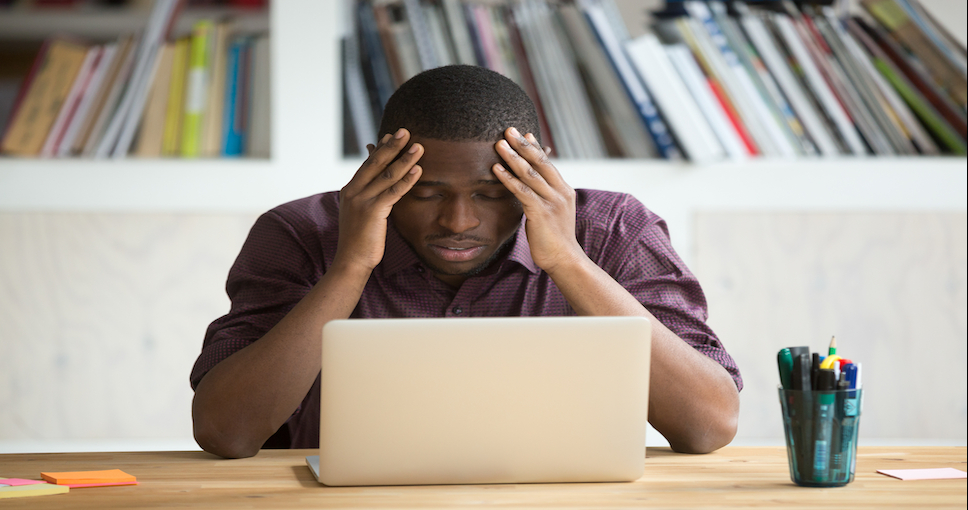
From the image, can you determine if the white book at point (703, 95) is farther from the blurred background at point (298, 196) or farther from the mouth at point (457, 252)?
the mouth at point (457, 252)

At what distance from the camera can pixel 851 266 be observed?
6.33 feet

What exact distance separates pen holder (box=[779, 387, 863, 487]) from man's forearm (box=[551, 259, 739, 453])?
0.26 metres

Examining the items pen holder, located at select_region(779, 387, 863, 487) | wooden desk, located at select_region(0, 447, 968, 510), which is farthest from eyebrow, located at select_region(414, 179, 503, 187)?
pen holder, located at select_region(779, 387, 863, 487)

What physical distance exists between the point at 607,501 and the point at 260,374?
1.92 feet

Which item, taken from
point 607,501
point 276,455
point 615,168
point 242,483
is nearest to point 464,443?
point 607,501

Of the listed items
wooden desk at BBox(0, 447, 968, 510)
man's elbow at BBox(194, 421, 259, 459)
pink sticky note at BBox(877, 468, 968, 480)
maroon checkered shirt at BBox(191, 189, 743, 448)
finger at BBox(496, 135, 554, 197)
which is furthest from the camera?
maroon checkered shirt at BBox(191, 189, 743, 448)

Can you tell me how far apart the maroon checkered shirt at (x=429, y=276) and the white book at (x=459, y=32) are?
0.65 metres

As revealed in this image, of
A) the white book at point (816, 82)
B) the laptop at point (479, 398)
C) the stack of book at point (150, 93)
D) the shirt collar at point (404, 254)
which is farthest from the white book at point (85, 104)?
the white book at point (816, 82)

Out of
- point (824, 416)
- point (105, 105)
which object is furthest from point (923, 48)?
point (105, 105)

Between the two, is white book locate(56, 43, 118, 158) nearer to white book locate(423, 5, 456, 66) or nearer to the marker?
white book locate(423, 5, 456, 66)

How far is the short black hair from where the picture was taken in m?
1.22

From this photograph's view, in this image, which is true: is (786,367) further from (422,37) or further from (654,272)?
(422,37)

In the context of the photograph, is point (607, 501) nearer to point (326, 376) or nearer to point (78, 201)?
point (326, 376)

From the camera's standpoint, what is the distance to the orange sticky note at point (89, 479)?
90 centimetres
